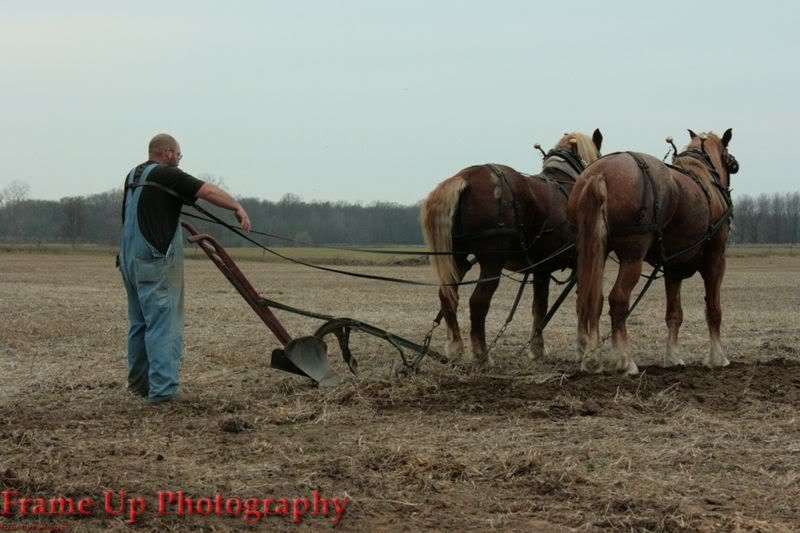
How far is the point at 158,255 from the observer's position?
6.51 metres

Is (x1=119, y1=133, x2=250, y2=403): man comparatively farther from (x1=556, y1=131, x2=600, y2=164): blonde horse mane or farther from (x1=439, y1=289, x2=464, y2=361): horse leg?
(x1=556, y1=131, x2=600, y2=164): blonde horse mane

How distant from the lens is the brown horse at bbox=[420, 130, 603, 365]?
8445mm

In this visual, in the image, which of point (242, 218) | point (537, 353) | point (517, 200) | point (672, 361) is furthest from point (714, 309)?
point (242, 218)

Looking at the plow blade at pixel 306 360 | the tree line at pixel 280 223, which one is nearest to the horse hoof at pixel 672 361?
the plow blade at pixel 306 360

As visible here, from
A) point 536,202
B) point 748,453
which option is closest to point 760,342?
point 536,202

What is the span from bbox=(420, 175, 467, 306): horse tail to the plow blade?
1.63 metres

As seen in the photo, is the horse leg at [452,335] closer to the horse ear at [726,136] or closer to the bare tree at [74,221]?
the horse ear at [726,136]

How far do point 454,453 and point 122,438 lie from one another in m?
2.12

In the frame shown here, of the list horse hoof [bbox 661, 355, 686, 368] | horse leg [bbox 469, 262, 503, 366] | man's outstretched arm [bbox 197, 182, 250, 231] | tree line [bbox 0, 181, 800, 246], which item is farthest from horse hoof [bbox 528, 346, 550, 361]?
tree line [bbox 0, 181, 800, 246]

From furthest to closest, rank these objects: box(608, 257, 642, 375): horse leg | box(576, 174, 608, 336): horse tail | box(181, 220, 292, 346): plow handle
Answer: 1. box(608, 257, 642, 375): horse leg
2. box(576, 174, 608, 336): horse tail
3. box(181, 220, 292, 346): plow handle

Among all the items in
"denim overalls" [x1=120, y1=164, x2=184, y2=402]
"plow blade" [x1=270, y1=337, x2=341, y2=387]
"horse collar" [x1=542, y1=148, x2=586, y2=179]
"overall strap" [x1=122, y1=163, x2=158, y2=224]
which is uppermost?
"horse collar" [x1=542, y1=148, x2=586, y2=179]

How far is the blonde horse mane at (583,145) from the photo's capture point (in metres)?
10.2

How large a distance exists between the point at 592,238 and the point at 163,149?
12.4ft

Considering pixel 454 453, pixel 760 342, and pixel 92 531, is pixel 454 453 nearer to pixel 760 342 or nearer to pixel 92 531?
pixel 92 531
